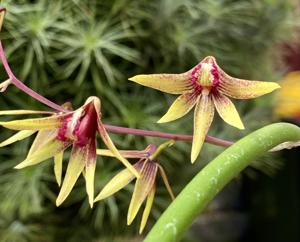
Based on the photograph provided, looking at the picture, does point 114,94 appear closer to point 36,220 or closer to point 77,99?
point 77,99

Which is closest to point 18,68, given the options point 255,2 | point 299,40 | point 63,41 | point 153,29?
point 63,41

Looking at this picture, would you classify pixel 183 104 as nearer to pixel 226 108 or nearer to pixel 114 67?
pixel 226 108

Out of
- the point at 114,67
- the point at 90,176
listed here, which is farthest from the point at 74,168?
the point at 114,67

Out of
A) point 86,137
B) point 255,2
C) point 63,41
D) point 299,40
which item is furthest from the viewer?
point 299,40

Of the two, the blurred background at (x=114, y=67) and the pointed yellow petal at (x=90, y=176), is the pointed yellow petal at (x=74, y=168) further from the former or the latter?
the blurred background at (x=114, y=67)

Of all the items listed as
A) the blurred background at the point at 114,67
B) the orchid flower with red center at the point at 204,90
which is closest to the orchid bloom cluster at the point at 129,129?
the orchid flower with red center at the point at 204,90

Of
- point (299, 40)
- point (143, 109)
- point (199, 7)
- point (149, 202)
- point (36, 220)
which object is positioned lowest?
point (149, 202)

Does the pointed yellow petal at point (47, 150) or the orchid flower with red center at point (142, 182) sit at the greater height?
the pointed yellow petal at point (47, 150)

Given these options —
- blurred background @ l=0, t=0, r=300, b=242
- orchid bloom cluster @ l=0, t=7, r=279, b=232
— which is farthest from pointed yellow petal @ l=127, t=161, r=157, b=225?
blurred background @ l=0, t=0, r=300, b=242
